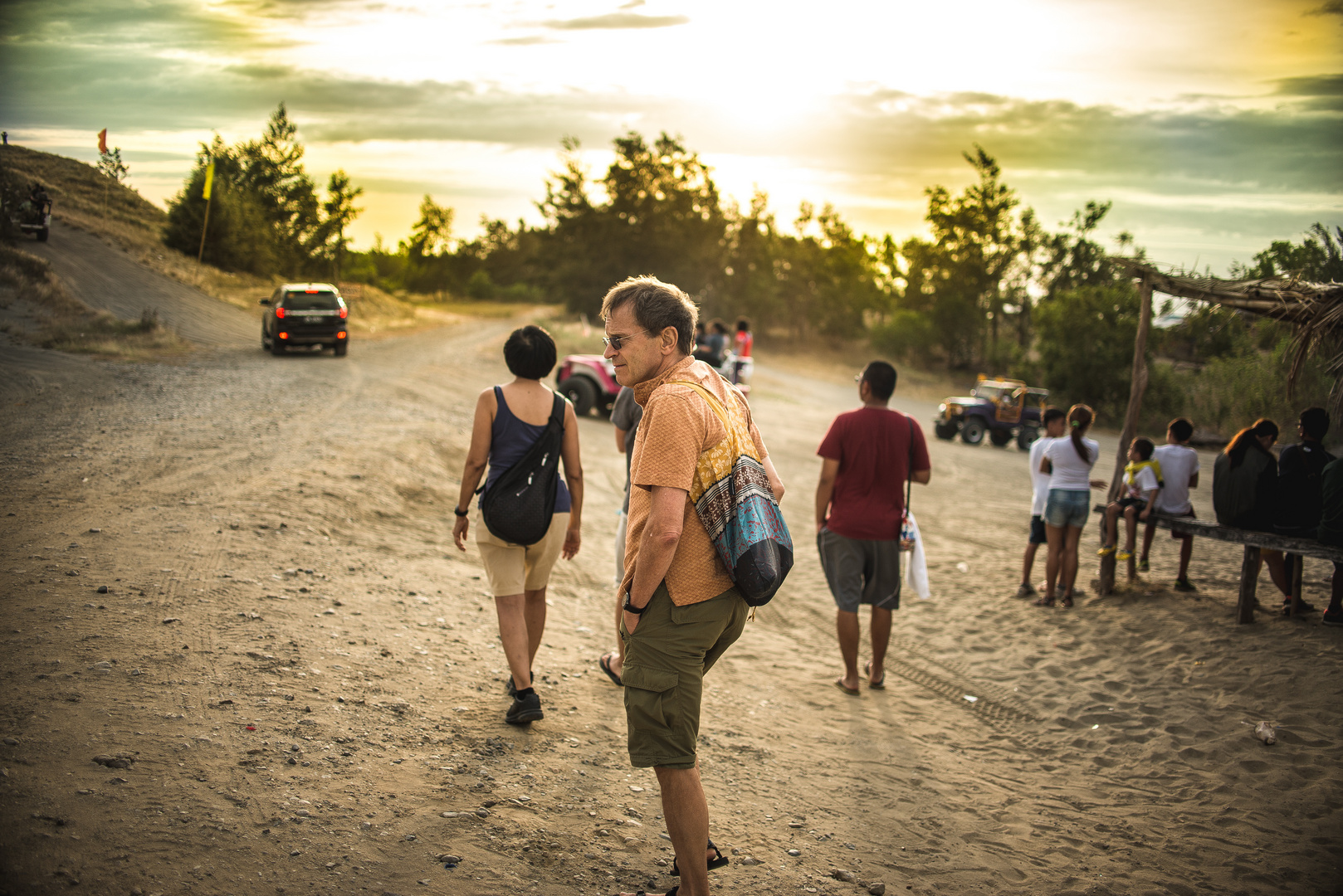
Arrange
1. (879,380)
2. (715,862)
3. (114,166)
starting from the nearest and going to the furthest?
(715,862)
(879,380)
(114,166)

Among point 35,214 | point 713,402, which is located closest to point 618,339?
point 713,402

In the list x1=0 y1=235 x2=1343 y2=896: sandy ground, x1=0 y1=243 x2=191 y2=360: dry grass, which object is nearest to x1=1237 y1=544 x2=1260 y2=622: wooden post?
x1=0 y1=235 x2=1343 y2=896: sandy ground

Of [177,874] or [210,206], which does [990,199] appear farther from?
[177,874]

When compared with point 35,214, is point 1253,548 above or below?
below

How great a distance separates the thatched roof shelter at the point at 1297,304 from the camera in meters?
6.64

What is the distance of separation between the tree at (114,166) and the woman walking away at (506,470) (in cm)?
435

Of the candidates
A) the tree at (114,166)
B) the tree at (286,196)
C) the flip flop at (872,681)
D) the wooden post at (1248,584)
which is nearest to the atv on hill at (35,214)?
the tree at (114,166)

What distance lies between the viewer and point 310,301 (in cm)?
1875

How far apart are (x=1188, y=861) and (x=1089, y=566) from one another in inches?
242

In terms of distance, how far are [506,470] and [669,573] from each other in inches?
62.9

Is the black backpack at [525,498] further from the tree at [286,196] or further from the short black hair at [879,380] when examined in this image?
the tree at [286,196]

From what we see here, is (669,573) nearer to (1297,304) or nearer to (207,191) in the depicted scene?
(1297,304)

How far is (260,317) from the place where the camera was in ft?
59.1

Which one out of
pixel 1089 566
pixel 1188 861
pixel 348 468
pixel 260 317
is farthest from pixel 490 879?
pixel 260 317
